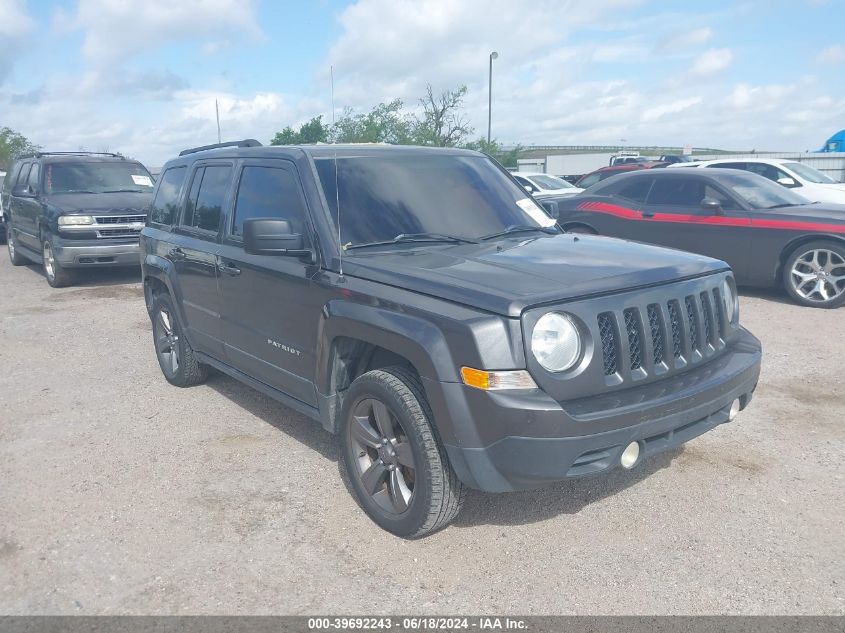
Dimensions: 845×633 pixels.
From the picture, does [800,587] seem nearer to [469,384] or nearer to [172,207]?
[469,384]

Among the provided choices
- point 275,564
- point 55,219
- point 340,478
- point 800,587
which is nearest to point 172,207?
point 340,478

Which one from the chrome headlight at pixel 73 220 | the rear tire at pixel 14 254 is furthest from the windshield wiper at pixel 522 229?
the rear tire at pixel 14 254

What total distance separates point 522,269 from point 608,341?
531 millimetres

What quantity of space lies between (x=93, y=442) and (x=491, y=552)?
2882 mm

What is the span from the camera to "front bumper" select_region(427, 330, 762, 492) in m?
2.95

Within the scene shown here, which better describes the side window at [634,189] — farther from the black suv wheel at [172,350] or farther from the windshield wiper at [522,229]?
the black suv wheel at [172,350]

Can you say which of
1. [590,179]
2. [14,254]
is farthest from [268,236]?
[590,179]

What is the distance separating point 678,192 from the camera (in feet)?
31.4

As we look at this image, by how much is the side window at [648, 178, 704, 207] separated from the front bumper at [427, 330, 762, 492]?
673 cm

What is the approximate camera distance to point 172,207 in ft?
18.5

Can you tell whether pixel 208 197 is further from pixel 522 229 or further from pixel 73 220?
pixel 73 220

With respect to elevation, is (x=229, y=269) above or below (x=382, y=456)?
above

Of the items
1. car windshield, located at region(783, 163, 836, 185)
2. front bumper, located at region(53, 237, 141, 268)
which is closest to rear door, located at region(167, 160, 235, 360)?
front bumper, located at region(53, 237, 141, 268)

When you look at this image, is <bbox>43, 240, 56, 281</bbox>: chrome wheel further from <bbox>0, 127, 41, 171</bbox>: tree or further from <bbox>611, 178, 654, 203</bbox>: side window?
<bbox>0, 127, 41, 171</bbox>: tree
